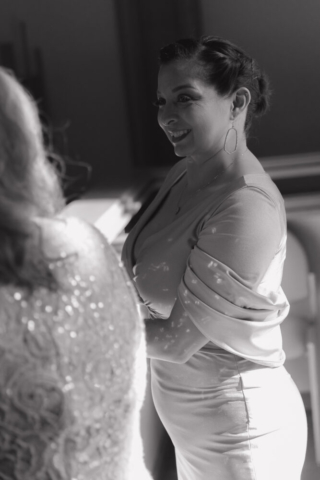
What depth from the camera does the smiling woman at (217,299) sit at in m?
1.12

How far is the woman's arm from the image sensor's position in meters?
1.12

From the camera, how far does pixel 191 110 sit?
1.24m

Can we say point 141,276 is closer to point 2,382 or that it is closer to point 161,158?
point 2,382

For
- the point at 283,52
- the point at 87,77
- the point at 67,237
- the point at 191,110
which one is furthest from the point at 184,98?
the point at 283,52

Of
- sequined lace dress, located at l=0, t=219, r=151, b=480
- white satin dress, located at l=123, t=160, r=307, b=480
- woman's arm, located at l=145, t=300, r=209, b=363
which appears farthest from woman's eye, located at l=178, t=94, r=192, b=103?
sequined lace dress, located at l=0, t=219, r=151, b=480

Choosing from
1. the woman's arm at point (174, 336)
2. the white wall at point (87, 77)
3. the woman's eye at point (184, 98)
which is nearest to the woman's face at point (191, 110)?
the woman's eye at point (184, 98)

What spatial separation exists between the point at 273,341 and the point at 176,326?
0.74ft

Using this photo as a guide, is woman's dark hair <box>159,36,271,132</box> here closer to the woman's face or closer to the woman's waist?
the woman's face

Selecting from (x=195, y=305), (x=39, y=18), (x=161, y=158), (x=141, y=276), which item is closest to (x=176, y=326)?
(x=195, y=305)

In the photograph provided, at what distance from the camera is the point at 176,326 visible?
3.68 ft

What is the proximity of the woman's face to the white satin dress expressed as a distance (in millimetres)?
96

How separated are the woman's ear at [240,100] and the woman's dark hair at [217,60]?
0.01 metres

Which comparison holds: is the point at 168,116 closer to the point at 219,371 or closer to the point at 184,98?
the point at 184,98

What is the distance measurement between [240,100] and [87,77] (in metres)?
1.26
